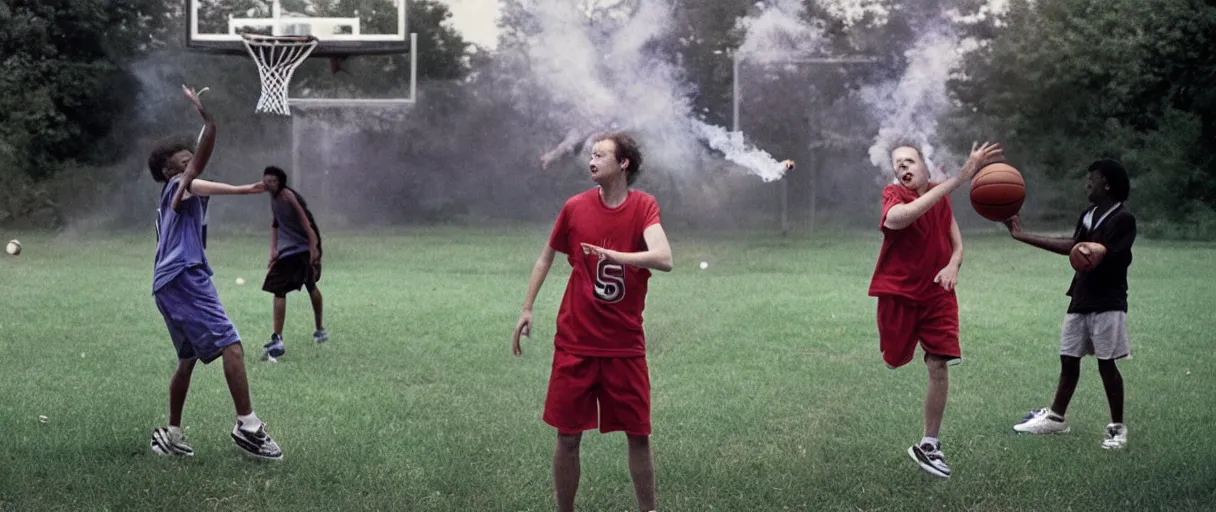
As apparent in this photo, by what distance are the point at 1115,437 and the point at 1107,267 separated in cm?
85

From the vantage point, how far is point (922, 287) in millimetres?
5277

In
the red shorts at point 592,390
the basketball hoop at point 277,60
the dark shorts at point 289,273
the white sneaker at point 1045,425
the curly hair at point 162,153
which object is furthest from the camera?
the basketball hoop at point 277,60

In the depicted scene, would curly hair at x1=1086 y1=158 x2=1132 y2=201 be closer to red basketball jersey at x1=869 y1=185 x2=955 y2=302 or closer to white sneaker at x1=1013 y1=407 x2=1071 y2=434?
red basketball jersey at x1=869 y1=185 x2=955 y2=302

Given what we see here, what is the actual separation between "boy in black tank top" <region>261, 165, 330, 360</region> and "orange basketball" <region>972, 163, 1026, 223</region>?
4.86m

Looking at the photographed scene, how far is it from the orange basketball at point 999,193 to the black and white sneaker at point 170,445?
3819 millimetres

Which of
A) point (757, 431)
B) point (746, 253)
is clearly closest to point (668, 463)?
point (757, 431)

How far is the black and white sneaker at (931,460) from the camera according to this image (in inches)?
202

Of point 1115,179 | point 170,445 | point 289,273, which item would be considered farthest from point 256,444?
point 1115,179

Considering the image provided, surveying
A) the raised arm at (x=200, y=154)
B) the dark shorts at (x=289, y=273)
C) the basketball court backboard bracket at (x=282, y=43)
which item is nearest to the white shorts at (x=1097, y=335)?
the raised arm at (x=200, y=154)

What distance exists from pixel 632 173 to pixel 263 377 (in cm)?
437

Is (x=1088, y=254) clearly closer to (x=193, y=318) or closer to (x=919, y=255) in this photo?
(x=919, y=255)

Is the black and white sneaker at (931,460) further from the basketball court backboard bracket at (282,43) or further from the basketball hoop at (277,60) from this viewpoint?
the basketball hoop at (277,60)

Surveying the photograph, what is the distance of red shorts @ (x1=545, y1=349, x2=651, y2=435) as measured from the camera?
13.5 ft

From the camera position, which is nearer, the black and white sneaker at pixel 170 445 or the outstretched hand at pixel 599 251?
the outstretched hand at pixel 599 251
